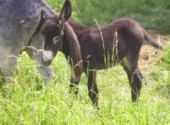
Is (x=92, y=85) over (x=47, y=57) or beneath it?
beneath

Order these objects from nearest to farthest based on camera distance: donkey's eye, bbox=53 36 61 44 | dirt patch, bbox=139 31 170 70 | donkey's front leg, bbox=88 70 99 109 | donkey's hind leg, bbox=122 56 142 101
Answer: donkey's eye, bbox=53 36 61 44 → donkey's front leg, bbox=88 70 99 109 → donkey's hind leg, bbox=122 56 142 101 → dirt patch, bbox=139 31 170 70

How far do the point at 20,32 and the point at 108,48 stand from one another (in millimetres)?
1336

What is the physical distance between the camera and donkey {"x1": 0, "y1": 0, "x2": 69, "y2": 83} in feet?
19.0

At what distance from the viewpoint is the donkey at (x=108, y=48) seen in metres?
6.28

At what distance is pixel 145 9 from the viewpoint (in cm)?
1169

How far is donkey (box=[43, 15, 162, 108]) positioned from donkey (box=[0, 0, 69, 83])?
27 centimetres

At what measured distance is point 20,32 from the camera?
5.93m

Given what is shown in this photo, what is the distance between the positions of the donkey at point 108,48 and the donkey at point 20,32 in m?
0.27

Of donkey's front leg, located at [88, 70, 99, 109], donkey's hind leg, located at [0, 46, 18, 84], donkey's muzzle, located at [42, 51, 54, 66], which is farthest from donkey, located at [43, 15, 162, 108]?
donkey's hind leg, located at [0, 46, 18, 84]

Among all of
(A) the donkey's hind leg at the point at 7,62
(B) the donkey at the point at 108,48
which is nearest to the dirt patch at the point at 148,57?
(B) the donkey at the point at 108,48

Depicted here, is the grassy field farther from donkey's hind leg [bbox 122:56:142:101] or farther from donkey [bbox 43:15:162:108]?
donkey's hind leg [bbox 122:56:142:101]

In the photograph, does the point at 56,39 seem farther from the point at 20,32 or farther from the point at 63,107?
the point at 63,107

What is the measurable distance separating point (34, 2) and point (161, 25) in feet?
16.5

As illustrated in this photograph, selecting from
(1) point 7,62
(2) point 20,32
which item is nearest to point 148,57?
(2) point 20,32
